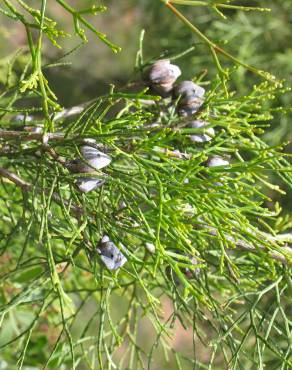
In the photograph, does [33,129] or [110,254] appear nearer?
[110,254]

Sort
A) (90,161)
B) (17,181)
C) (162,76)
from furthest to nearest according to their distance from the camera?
(162,76) < (17,181) < (90,161)

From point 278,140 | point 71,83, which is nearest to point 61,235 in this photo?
point 278,140

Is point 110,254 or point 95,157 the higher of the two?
point 95,157

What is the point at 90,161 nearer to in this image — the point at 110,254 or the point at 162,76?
the point at 110,254

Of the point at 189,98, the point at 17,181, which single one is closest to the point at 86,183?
the point at 17,181

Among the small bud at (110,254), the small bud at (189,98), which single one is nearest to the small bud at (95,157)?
the small bud at (110,254)

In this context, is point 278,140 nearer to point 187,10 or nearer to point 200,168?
point 187,10
